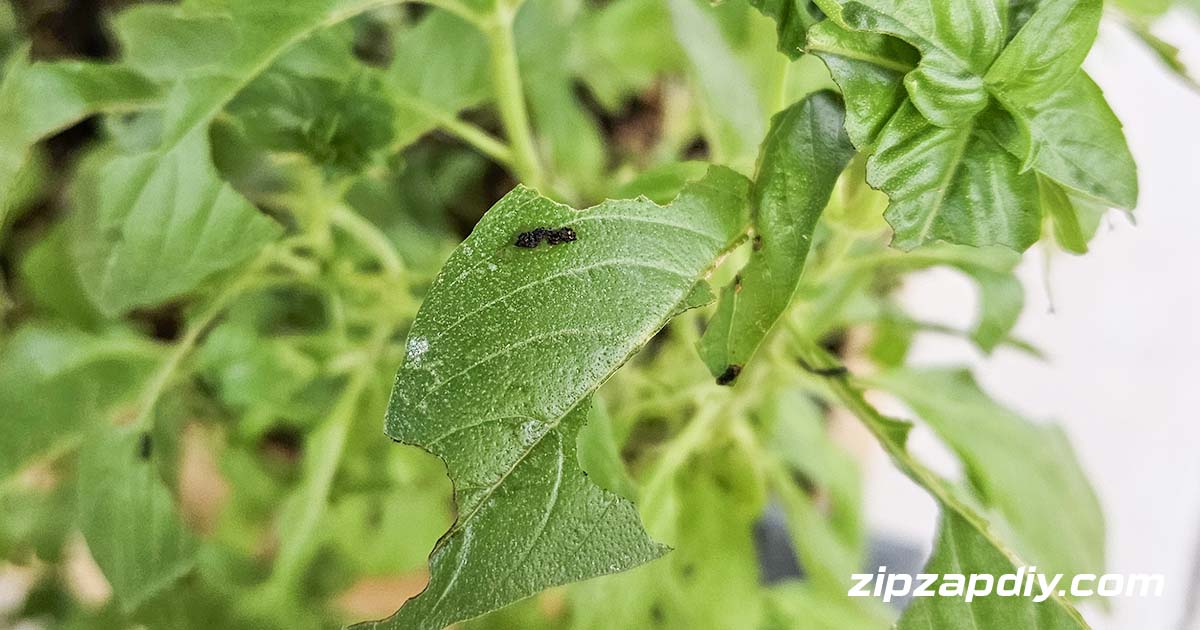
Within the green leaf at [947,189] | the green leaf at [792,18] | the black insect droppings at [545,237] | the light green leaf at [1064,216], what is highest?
the green leaf at [792,18]

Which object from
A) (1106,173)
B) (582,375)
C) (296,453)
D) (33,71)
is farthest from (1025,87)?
(296,453)

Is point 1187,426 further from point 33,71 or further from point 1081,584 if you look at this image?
point 33,71

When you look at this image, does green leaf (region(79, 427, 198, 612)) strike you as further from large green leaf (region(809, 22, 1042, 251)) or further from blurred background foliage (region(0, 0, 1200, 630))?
large green leaf (region(809, 22, 1042, 251))

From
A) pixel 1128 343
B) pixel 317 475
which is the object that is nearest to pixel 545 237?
pixel 317 475

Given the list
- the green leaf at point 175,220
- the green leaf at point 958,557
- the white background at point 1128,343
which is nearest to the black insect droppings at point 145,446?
the green leaf at point 175,220

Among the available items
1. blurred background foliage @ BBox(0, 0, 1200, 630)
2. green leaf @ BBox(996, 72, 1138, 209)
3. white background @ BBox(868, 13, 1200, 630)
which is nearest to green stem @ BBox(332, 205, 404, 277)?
blurred background foliage @ BBox(0, 0, 1200, 630)

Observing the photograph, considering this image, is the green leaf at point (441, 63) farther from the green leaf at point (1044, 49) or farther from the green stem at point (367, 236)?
the green leaf at point (1044, 49)

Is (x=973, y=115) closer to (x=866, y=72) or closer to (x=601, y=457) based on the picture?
(x=866, y=72)
